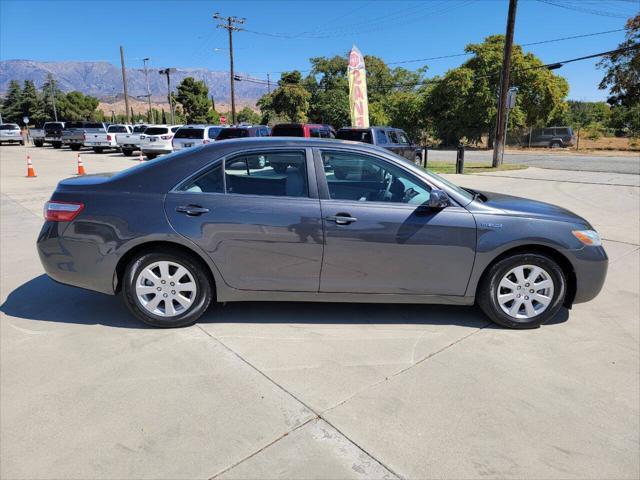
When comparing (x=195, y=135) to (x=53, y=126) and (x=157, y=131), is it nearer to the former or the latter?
(x=157, y=131)

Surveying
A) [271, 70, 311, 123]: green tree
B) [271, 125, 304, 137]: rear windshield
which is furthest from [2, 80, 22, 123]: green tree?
[271, 125, 304, 137]: rear windshield

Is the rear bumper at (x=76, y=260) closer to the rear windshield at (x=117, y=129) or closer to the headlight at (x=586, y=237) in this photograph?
the headlight at (x=586, y=237)

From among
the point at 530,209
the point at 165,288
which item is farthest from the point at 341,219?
the point at 530,209

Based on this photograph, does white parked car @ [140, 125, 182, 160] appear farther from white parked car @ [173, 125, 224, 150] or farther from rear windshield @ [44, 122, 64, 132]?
rear windshield @ [44, 122, 64, 132]

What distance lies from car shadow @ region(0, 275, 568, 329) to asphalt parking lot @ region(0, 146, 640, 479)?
2 cm

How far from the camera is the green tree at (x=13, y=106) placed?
8656 centimetres

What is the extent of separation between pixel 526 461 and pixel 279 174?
270 cm

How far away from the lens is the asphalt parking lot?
8.04 ft

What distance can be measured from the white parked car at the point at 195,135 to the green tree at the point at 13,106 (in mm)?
84771

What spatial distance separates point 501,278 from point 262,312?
2124 millimetres

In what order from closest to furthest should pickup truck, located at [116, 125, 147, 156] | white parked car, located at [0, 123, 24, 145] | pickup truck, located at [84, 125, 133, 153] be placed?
pickup truck, located at [116, 125, 147, 156] < pickup truck, located at [84, 125, 133, 153] < white parked car, located at [0, 123, 24, 145]

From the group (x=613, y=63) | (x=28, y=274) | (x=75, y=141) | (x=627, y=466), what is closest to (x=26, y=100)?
(x=75, y=141)

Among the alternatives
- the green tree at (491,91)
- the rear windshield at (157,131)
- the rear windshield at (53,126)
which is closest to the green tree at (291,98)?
the green tree at (491,91)

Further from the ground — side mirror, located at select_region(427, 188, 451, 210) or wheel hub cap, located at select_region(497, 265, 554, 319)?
side mirror, located at select_region(427, 188, 451, 210)
